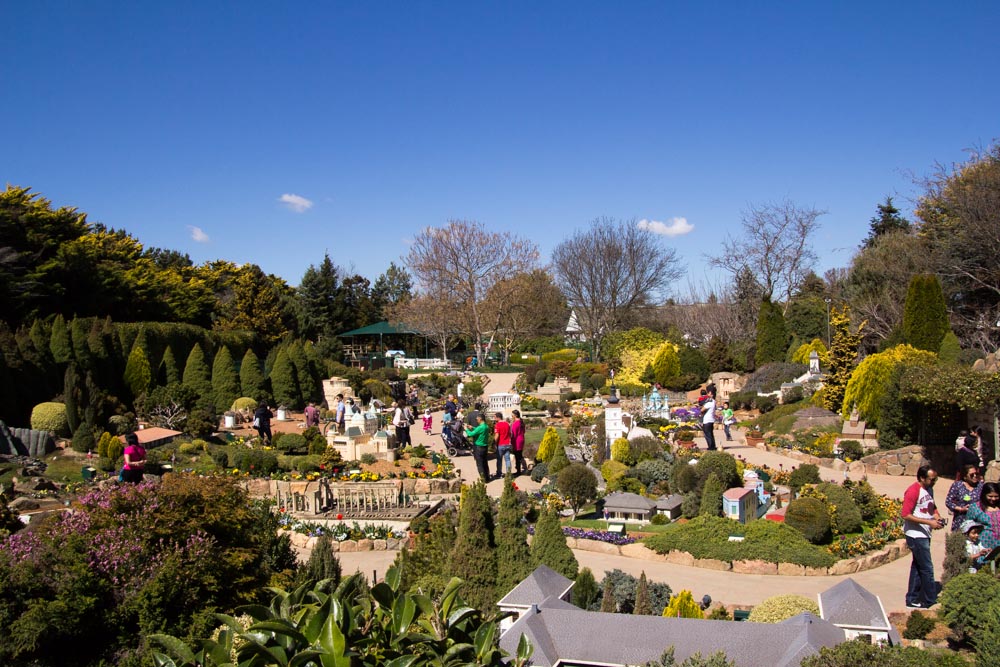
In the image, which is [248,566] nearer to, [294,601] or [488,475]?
[294,601]

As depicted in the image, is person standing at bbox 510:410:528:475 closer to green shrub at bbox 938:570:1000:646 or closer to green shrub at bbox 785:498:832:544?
green shrub at bbox 785:498:832:544

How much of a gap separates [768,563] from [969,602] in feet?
10.7

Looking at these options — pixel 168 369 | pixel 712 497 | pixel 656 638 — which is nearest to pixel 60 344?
pixel 168 369

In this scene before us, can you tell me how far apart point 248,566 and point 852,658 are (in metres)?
6.07

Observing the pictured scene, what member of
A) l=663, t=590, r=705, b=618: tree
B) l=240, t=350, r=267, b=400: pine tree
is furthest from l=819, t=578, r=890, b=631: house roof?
l=240, t=350, r=267, b=400: pine tree

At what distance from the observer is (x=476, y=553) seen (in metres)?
7.64

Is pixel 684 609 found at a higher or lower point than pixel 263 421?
lower

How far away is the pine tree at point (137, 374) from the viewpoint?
22.2 meters

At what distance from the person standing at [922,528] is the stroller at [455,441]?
39.5ft

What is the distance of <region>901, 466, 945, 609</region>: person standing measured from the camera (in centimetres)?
780

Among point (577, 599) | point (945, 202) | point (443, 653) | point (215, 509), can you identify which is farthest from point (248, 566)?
point (945, 202)

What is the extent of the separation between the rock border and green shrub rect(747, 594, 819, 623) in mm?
2545

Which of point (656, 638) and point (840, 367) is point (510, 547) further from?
point (840, 367)

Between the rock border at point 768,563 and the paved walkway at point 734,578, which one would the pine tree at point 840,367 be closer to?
the paved walkway at point 734,578
